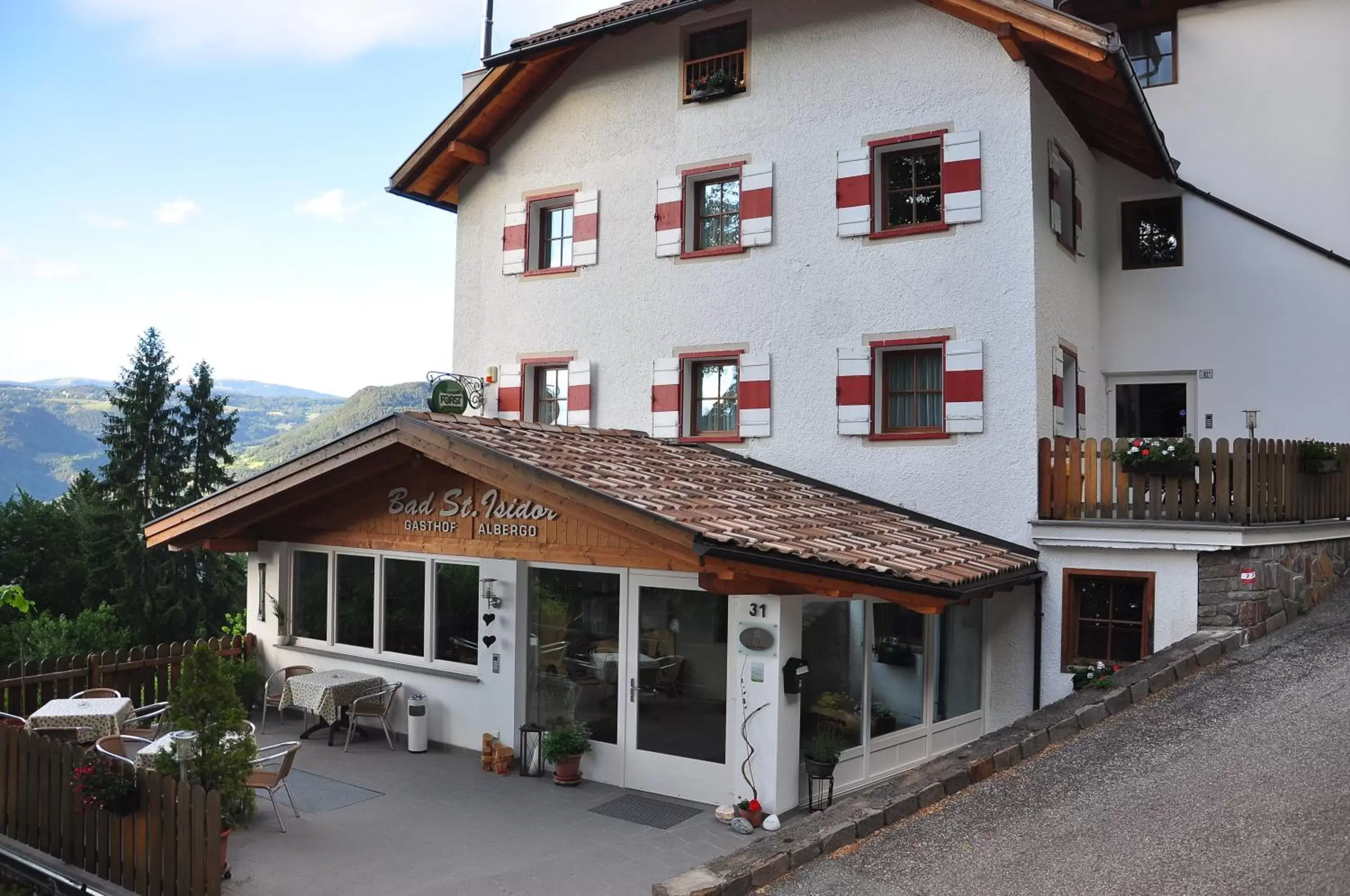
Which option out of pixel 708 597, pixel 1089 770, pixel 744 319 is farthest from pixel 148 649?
pixel 1089 770

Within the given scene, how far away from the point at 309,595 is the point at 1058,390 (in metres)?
9.46

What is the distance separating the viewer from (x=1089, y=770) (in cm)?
773

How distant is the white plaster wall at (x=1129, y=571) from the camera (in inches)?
415

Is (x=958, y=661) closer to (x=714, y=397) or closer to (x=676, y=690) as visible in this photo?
(x=676, y=690)

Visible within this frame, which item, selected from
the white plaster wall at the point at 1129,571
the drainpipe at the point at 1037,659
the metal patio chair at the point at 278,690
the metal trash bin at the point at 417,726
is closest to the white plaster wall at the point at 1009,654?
the drainpipe at the point at 1037,659

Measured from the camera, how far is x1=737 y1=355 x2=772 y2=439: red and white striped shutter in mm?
12977

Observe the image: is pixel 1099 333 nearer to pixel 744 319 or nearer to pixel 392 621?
pixel 744 319

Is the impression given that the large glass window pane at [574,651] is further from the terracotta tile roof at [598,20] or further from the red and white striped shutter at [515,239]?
the terracotta tile roof at [598,20]

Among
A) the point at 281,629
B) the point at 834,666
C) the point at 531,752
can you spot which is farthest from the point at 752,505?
the point at 281,629

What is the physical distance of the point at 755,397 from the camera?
1306cm

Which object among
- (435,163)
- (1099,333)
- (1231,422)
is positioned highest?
(435,163)


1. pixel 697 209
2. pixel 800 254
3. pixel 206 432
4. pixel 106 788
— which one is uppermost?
pixel 697 209

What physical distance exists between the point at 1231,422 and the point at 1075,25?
5.63 meters

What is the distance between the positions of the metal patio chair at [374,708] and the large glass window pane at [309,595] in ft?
5.20
